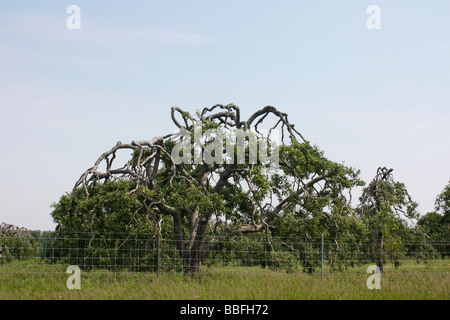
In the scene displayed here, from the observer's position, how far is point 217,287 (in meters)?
9.38

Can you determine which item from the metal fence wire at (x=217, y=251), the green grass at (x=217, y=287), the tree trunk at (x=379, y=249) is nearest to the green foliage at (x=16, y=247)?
the metal fence wire at (x=217, y=251)

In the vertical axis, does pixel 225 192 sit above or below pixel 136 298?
above

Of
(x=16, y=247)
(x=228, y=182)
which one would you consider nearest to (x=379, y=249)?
(x=228, y=182)

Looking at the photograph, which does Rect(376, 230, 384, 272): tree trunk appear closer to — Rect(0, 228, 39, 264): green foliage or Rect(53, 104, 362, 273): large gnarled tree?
Rect(53, 104, 362, 273): large gnarled tree

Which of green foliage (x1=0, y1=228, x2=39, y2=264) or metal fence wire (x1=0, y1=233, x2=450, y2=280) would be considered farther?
metal fence wire (x1=0, y1=233, x2=450, y2=280)

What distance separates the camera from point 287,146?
1504cm

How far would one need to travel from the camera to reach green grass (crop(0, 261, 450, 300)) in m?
8.76

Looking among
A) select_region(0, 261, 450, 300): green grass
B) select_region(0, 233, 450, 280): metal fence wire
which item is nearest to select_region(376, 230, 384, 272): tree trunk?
select_region(0, 233, 450, 280): metal fence wire

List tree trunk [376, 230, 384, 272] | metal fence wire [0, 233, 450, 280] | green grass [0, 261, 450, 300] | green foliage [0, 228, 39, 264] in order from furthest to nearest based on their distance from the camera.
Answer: tree trunk [376, 230, 384, 272] → metal fence wire [0, 233, 450, 280] → green foliage [0, 228, 39, 264] → green grass [0, 261, 450, 300]

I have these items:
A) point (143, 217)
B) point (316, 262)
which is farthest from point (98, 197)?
point (316, 262)

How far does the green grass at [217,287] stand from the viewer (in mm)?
8758

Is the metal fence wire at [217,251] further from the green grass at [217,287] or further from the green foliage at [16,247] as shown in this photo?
the green grass at [217,287]
